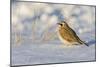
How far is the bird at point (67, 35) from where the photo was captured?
260 cm

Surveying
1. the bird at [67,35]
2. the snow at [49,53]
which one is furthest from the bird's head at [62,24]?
the snow at [49,53]

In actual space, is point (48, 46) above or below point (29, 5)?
below

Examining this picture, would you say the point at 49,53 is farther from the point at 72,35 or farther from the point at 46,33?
the point at 72,35

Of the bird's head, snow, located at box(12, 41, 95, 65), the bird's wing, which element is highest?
the bird's head

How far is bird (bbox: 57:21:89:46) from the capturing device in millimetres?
2604

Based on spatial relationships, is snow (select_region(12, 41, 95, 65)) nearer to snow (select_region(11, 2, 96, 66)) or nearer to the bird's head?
snow (select_region(11, 2, 96, 66))

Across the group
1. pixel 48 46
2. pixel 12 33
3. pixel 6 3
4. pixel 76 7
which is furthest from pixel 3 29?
pixel 76 7

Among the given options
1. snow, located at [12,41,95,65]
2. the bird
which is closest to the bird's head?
the bird

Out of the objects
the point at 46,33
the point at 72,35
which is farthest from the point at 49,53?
the point at 72,35

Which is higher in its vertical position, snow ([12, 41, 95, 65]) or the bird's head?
the bird's head

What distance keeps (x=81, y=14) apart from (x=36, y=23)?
61 cm

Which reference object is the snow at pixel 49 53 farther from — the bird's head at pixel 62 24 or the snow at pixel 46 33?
the bird's head at pixel 62 24

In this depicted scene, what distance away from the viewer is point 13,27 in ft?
7.82
